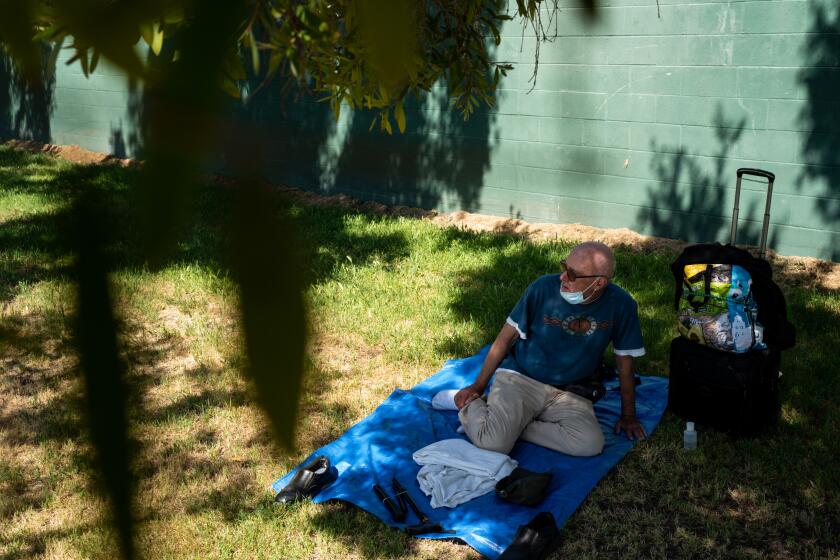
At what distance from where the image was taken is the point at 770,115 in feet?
18.6

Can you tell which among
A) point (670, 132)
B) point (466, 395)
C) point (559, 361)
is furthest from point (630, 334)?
point (670, 132)

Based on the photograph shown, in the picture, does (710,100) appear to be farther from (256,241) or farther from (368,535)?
(256,241)

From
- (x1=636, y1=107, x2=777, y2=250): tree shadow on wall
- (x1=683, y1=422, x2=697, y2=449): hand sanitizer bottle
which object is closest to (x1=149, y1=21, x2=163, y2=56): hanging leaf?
(x1=683, y1=422, x2=697, y2=449): hand sanitizer bottle

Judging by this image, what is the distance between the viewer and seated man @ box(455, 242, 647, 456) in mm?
3631

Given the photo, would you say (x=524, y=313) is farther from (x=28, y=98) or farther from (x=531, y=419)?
(x=28, y=98)

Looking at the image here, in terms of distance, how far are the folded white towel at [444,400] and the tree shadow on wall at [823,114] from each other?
3075 millimetres

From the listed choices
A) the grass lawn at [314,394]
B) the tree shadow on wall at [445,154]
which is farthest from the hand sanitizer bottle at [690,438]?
the tree shadow on wall at [445,154]

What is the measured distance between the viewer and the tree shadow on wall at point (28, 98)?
33 cm

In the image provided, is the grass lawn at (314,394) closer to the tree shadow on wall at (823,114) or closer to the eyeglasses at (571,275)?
the eyeglasses at (571,275)

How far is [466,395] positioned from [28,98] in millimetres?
3590

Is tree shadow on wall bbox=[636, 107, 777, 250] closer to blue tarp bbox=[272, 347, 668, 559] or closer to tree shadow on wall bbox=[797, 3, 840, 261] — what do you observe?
tree shadow on wall bbox=[797, 3, 840, 261]

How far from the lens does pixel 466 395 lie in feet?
12.7

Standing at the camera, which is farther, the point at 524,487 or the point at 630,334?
the point at 630,334

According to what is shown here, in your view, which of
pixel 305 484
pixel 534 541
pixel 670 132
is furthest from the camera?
pixel 670 132
